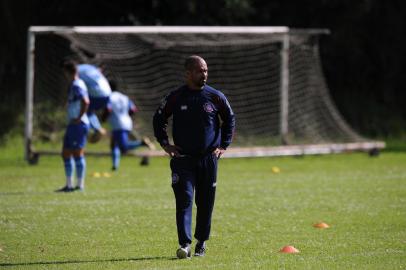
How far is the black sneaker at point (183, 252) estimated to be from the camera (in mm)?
8961

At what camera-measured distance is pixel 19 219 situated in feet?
39.1

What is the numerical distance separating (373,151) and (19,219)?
12.0 m

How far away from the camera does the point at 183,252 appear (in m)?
8.95

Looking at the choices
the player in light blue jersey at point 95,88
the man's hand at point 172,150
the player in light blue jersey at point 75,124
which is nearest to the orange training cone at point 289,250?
the man's hand at point 172,150

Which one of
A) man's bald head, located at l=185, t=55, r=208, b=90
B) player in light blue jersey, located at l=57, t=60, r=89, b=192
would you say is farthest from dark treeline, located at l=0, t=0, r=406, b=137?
man's bald head, located at l=185, t=55, r=208, b=90

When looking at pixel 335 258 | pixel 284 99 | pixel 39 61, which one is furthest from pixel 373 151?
pixel 335 258

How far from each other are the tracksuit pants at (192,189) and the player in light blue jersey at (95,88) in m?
8.85

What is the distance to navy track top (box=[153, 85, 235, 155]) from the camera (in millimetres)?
9039

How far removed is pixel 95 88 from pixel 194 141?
9.21 meters

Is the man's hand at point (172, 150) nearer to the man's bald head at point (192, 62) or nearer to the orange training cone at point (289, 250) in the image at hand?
the man's bald head at point (192, 62)

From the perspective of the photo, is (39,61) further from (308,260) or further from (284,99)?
(308,260)

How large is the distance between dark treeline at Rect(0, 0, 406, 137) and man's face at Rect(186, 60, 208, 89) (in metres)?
17.0

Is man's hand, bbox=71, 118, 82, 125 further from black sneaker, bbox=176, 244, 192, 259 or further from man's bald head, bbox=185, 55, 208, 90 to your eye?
black sneaker, bbox=176, 244, 192, 259

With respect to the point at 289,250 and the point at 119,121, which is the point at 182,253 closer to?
the point at 289,250
